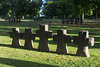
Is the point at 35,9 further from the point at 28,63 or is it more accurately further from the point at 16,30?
the point at 28,63

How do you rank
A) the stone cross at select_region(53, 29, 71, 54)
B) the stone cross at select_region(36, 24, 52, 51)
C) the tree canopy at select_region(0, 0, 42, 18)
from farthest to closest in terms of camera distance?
the tree canopy at select_region(0, 0, 42, 18) < the stone cross at select_region(36, 24, 52, 51) < the stone cross at select_region(53, 29, 71, 54)

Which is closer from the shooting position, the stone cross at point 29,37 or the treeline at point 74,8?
the stone cross at point 29,37

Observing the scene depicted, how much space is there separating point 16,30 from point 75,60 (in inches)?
171

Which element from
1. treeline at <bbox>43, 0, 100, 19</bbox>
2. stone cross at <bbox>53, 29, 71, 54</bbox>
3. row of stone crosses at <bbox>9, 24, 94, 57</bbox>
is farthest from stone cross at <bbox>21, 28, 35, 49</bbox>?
treeline at <bbox>43, 0, 100, 19</bbox>

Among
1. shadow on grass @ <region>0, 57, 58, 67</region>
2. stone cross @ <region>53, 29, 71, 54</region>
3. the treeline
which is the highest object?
the treeline

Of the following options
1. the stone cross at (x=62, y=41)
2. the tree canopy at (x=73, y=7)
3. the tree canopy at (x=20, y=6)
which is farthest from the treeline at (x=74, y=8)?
the stone cross at (x=62, y=41)

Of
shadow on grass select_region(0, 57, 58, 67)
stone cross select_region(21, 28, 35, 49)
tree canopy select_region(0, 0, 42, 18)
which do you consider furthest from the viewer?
tree canopy select_region(0, 0, 42, 18)

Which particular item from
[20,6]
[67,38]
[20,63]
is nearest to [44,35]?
[67,38]

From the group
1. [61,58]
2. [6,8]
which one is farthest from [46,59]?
[6,8]

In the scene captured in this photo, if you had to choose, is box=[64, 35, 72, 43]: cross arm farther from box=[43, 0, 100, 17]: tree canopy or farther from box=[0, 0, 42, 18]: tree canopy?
box=[0, 0, 42, 18]: tree canopy

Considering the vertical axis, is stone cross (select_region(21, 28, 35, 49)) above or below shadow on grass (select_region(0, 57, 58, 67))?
above

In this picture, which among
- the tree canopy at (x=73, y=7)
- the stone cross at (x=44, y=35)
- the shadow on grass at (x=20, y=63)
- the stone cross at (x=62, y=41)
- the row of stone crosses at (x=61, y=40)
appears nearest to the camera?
the shadow on grass at (x=20, y=63)

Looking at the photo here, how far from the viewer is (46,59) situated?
6410 millimetres

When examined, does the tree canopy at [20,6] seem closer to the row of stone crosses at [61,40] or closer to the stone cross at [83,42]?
the row of stone crosses at [61,40]
